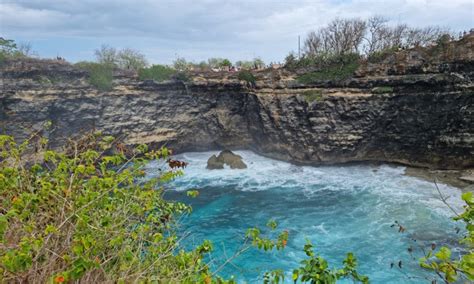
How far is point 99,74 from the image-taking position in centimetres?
2652

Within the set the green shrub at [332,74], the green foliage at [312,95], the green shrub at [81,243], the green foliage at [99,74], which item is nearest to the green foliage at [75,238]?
the green shrub at [81,243]

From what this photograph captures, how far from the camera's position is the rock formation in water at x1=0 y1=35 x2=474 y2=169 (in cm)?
2125

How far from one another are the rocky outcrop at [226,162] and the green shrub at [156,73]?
27.3 feet

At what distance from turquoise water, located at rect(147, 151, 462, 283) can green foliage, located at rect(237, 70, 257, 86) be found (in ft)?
24.2

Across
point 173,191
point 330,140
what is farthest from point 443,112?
point 173,191

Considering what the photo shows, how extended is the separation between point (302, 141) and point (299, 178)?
3.47 meters

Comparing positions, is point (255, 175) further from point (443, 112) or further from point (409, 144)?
point (443, 112)

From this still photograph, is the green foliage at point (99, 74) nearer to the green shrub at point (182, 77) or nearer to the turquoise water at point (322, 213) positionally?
the green shrub at point (182, 77)

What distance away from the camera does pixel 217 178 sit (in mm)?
24844

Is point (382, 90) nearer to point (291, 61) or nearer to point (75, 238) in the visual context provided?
point (291, 61)

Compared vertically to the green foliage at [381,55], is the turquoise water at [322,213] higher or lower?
lower

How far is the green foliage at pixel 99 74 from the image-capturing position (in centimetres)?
2633

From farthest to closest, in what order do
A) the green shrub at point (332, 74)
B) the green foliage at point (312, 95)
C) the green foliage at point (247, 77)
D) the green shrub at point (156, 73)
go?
1. the green foliage at point (247, 77)
2. the green shrub at point (156, 73)
3. the green foliage at point (312, 95)
4. the green shrub at point (332, 74)

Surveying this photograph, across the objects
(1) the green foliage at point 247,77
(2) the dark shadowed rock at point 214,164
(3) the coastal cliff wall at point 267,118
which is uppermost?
(1) the green foliage at point 247,77
